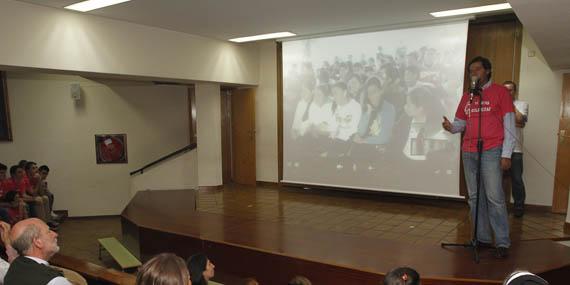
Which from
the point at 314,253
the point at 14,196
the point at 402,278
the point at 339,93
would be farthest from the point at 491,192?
the point at 14,196

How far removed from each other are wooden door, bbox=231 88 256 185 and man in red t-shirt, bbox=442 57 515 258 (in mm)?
4925

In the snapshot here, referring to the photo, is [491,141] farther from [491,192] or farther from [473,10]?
[473,10]

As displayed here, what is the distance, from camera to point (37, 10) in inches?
172

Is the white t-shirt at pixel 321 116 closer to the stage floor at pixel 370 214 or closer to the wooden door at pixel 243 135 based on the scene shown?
the stage floor at pixel 370 214

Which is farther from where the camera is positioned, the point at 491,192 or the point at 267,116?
the point at 267,116

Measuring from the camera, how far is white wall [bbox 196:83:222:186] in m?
7.01

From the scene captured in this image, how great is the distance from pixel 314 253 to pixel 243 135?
4723 mm

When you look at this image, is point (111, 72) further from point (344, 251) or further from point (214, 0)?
point (344, 251)

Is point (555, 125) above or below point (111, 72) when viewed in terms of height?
below

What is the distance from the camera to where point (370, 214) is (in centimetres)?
492

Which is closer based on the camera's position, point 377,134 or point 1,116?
point 377,134

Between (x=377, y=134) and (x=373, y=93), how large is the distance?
67cm

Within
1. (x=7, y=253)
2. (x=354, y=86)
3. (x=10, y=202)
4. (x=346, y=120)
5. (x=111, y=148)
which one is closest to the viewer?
(x=7, y=253)

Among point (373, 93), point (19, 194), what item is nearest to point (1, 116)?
point (19, 194)
